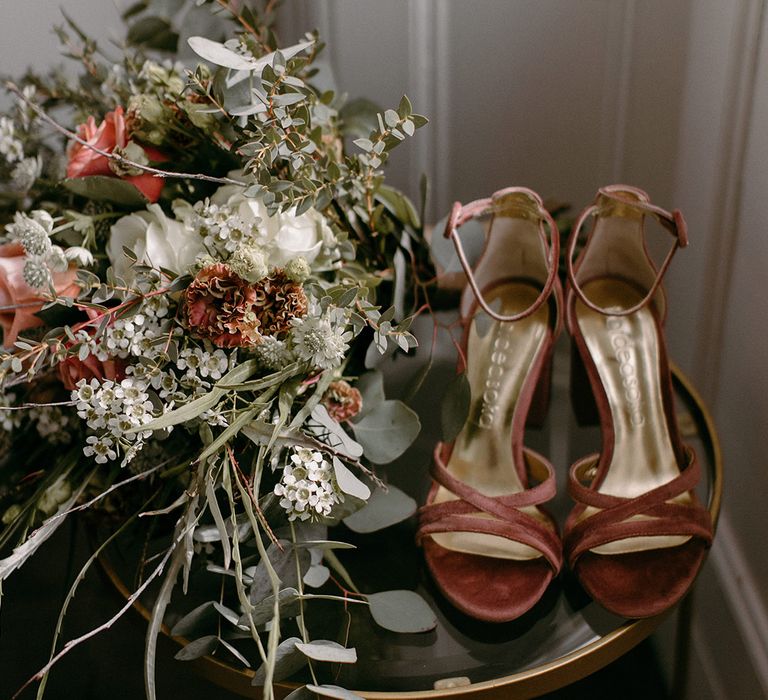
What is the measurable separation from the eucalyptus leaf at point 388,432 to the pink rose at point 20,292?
0.27 m

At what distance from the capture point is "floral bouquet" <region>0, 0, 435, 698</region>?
528 mm

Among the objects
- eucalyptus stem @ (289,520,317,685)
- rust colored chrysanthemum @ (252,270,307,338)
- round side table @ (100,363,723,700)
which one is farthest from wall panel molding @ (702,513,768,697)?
rust colored chrysanthemum @ (252,270,307,338)

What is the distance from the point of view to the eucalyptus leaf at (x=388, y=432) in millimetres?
628

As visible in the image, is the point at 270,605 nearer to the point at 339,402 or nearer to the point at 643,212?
the point at 339,402

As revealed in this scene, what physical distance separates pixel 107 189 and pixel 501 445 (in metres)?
0.44

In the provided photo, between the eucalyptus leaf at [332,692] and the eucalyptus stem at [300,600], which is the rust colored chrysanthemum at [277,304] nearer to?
the eucalyptus stem at [300,600]

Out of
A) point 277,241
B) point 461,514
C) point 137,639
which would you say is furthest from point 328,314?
point 137,639

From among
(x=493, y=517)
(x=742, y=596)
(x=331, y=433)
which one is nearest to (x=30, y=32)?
(x=331, y=433)

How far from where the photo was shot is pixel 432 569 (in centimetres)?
64

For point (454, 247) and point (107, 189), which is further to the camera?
point (454, 247)

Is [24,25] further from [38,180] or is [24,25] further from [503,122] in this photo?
[503,122]

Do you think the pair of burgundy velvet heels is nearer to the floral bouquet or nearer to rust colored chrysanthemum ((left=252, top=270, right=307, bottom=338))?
the floral bouquet

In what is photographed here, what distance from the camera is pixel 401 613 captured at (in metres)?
0.59

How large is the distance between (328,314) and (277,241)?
0.30 feet
